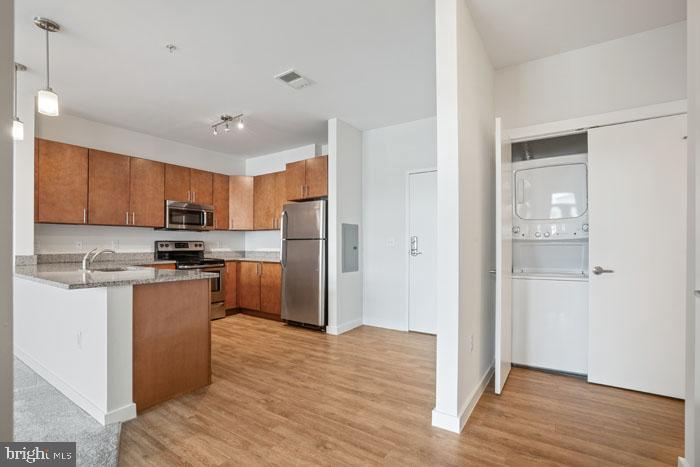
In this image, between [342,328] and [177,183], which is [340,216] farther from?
[177,183]

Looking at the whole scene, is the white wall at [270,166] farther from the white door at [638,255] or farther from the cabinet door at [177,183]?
the white door at [638,255]

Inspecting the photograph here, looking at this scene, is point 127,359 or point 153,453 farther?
point 127,359

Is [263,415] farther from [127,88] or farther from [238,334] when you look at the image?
[127,88]

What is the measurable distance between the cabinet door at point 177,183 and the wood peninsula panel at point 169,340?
2706mm

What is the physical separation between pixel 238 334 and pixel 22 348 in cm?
196

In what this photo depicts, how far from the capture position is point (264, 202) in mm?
5344

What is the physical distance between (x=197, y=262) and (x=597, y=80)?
5049 millimetres

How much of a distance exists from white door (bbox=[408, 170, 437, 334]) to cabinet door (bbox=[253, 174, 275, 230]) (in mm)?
2262

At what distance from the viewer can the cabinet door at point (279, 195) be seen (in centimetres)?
500

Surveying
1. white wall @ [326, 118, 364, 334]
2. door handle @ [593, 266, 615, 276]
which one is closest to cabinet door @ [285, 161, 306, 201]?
white wall @ [326, 118, 364, 334]

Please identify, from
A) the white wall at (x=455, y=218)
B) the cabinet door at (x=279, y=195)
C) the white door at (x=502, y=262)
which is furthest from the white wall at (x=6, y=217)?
the cabinet door at (x=279, y=195)

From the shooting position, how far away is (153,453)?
1.74 metres

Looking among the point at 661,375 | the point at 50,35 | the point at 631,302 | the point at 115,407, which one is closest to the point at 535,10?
the point at 631,302

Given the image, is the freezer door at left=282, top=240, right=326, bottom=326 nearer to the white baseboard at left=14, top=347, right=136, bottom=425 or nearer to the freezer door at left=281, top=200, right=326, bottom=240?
the freezer door at left=281, top=200, right=326, bottom=240
